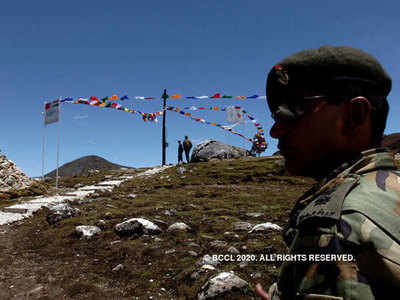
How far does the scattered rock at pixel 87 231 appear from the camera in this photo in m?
5.01

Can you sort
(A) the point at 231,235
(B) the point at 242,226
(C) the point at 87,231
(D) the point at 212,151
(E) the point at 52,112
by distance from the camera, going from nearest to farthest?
(A) the point at 231,235
(B) the point at 242,226
(C) the point at 87,231
(E) the point at 52,112
(D) the point at 212,151

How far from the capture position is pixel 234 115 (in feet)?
70.4

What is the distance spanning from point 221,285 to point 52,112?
52.3 feet

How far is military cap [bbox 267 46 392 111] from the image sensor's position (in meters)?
1.14

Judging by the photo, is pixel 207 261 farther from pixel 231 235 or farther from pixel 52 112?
pixel 52 112

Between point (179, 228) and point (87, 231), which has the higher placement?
point (179, 228)

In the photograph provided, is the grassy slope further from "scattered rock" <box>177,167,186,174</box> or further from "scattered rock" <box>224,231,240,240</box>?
"scattered rock" <box>177,167,186,174</box>

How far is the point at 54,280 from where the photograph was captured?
3555 mm

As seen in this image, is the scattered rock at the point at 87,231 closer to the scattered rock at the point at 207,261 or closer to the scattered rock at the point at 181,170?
the scattered rock at the point at 207,261

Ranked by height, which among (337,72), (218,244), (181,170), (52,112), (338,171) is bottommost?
(181,170)

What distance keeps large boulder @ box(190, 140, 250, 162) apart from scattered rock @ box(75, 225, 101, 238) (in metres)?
16.6

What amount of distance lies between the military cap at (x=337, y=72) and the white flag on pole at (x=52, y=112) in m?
16.5

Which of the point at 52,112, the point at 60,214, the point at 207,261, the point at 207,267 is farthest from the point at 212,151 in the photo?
the point at 207,267

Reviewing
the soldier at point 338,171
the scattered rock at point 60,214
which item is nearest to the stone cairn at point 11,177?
the scattered rock at point 60,214
